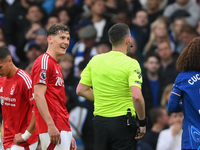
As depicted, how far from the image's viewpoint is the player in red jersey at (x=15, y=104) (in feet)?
15.8

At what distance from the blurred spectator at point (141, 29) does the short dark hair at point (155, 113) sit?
5.70ft

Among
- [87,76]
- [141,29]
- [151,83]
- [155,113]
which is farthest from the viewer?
[141,29]

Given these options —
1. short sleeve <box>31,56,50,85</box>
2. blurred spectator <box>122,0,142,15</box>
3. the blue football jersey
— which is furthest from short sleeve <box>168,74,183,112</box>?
blurred spectator <box>122,0,142,15</box>

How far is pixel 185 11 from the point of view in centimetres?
893

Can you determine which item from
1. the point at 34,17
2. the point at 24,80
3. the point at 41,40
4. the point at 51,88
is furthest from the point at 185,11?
the point at 51,88

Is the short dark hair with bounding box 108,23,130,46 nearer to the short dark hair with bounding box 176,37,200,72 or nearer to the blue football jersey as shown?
the short dark hair with bounding box 176,37,200,72

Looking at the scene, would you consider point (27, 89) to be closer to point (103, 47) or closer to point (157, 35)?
point (103, 47)

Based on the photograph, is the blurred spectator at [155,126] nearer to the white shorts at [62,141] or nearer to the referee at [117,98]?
the referee at [117,98]

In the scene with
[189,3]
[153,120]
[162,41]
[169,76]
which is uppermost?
[189,3]

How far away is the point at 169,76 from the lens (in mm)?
8211

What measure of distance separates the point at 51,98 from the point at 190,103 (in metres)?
1.68

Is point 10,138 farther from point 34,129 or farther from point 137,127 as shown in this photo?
point 137,127

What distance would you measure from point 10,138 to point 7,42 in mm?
5660

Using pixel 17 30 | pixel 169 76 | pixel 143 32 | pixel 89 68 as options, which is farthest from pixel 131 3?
pixel 89 68
